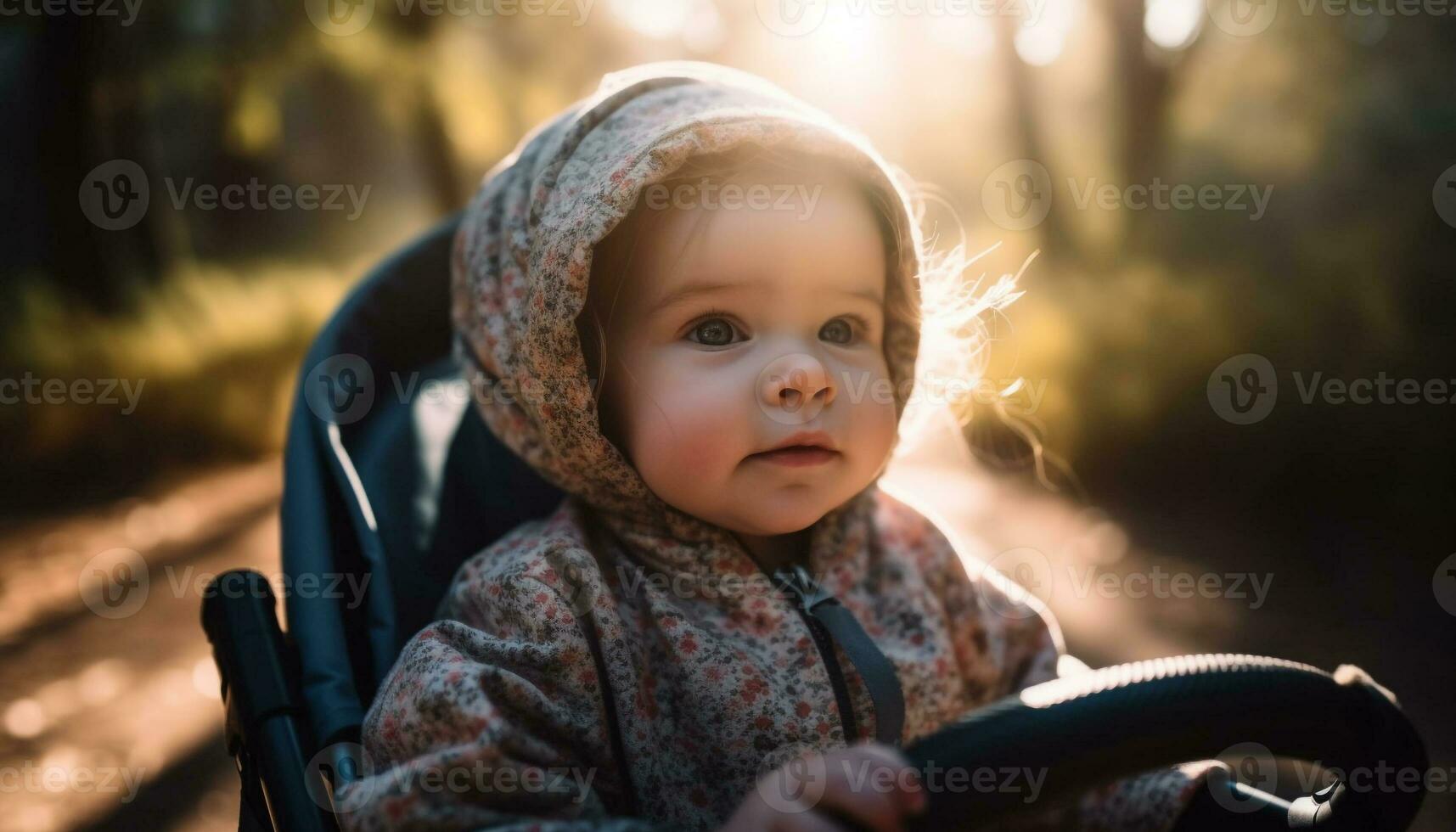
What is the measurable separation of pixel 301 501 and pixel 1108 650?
2689 millimetres

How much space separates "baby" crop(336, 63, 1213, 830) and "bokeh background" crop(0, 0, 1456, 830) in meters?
0.47

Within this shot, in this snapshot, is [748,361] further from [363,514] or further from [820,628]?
[363,514]

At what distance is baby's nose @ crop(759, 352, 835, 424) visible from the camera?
1.29m

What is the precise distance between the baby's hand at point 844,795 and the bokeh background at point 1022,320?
106 cm

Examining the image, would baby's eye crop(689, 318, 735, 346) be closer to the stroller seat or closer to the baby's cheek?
the baby's cheek

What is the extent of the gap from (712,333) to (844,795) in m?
0.72

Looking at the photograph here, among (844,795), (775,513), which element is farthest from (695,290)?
(844,795)

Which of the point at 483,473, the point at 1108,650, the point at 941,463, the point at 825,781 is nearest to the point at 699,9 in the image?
the point at 941,463

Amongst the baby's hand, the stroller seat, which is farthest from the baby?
the baby's hand

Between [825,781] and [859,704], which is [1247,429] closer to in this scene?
[859,704]

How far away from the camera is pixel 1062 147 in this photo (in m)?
5.44

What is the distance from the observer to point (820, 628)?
4.63 ft

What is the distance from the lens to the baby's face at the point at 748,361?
1.31 metres

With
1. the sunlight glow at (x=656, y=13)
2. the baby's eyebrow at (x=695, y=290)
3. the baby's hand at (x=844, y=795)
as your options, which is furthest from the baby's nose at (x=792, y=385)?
the sunlight glow at (x=656, y=13)
